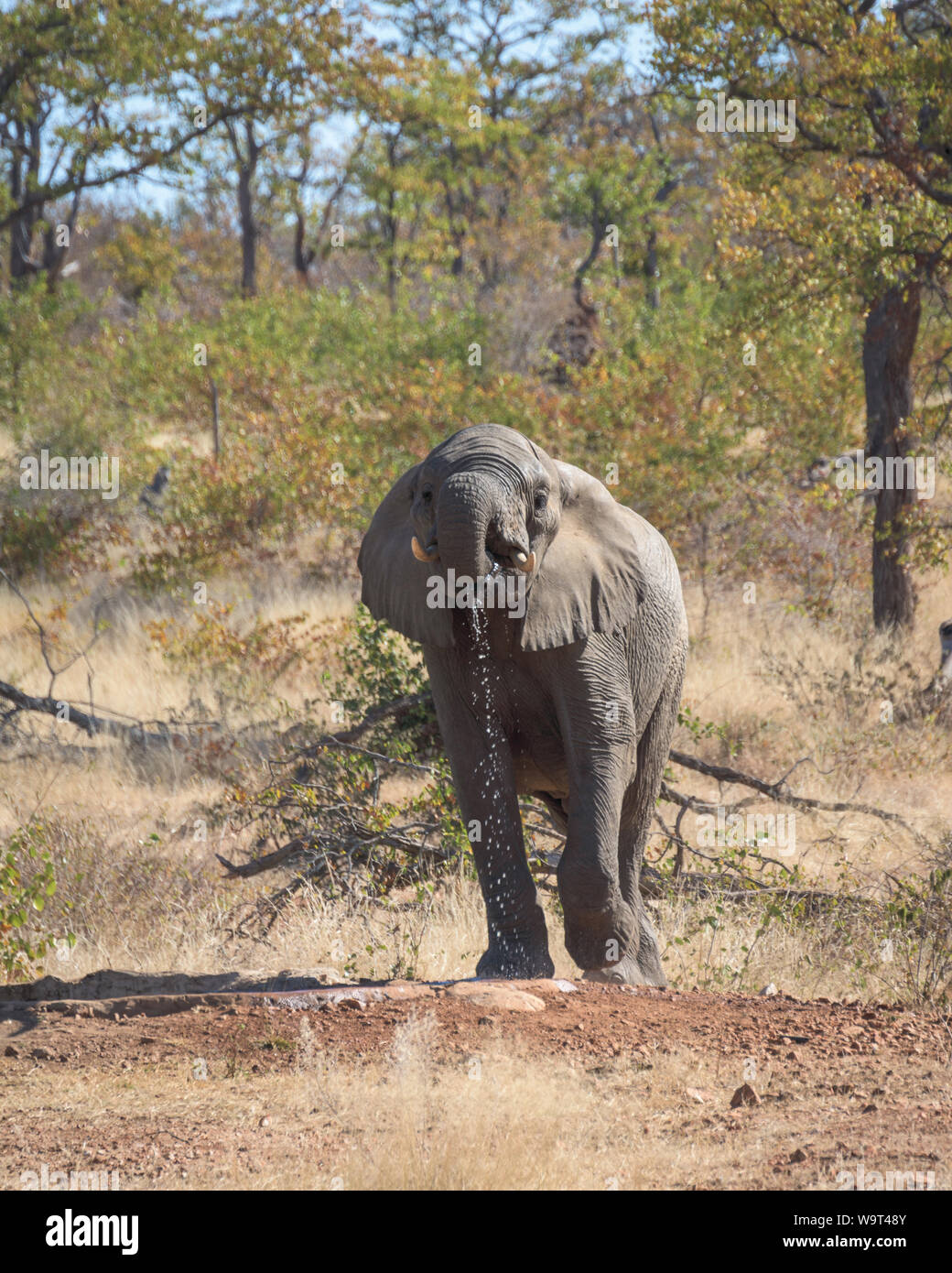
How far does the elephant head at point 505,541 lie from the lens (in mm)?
4473

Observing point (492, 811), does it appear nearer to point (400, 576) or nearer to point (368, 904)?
point (400, 576)

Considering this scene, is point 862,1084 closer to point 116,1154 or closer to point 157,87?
point 116,1154

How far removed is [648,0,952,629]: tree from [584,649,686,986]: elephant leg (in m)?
5.15

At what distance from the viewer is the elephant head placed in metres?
4.47

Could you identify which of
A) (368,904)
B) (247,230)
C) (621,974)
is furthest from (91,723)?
(247,230)

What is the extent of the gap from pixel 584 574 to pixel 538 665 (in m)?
0.38

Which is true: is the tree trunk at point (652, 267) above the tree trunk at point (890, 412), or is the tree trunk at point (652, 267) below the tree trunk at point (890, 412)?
above

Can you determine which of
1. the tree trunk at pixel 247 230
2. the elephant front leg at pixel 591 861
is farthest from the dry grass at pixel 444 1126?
the tree trunk at pixel 247 230

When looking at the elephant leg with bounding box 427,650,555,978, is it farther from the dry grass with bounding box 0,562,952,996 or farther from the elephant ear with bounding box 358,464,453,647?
the dry grass with bounding box 0,562,952,996

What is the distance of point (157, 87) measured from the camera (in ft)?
47.6

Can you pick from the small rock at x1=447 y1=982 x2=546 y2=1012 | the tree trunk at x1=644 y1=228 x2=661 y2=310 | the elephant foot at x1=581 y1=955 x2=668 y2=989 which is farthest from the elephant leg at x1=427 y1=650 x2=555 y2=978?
the tree trunk at x1=644 y1=228 x2=661 y2=310

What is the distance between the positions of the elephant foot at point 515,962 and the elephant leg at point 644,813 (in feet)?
1.87

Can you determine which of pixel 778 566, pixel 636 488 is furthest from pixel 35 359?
pixel 778 566

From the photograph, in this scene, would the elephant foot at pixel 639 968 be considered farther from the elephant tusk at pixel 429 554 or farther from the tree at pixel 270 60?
the tree at pixel 270 60
